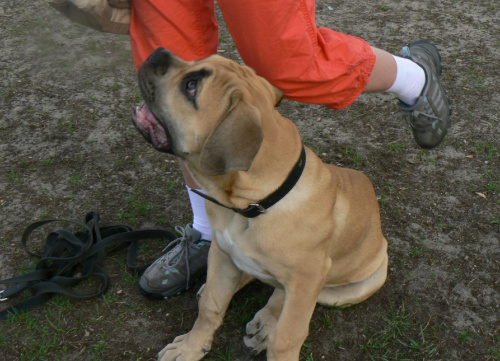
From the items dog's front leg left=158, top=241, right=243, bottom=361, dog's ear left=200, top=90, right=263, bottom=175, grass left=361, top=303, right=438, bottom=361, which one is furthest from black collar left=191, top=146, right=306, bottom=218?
grass left=361, top=303, right=438, bottom=361

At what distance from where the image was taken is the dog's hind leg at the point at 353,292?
9.75 feet

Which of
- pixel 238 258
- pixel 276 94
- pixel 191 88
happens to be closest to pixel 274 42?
pixel 276 94

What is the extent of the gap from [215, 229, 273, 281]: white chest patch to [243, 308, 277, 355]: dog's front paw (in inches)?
11.7

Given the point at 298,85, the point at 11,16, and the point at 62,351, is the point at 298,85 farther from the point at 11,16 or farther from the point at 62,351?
the point at 11,16

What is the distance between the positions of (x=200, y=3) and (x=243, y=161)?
3.82 ft

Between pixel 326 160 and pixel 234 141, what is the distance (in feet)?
7.18

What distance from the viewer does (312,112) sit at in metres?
4.62

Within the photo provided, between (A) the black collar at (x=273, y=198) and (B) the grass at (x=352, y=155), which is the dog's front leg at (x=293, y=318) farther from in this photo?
(B) the grass at (x=352, y=155)

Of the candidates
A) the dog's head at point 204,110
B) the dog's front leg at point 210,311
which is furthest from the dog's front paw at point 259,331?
the dog's head at point 204,110

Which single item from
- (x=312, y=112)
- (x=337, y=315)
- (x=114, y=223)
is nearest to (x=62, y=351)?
(x=114, y=223)

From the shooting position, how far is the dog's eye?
7.23 ft

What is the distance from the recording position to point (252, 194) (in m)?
2.31

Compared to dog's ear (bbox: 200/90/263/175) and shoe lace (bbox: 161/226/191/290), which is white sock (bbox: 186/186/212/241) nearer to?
shoe lace (bbox: 161/226/191/290)

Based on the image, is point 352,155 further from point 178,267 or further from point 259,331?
point 259,331
